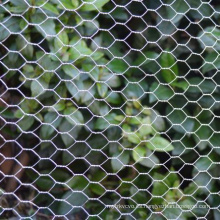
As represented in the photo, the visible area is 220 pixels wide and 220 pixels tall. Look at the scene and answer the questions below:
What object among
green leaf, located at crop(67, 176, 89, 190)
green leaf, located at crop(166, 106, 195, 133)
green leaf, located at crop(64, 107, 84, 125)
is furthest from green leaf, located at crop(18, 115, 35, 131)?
green leaf, located at crop(166, 106, 195, 133)

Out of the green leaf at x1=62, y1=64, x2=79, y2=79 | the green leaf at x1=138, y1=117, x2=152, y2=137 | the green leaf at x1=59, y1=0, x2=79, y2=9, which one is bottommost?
the green leaf at x1=138, y1=117, x2=152, y2=137

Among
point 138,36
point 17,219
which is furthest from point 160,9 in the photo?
point 17,219

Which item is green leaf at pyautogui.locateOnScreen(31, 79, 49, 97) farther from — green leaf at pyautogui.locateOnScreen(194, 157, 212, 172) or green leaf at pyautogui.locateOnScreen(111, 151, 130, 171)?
green leaf at pyautogui.locateOnScreen(194, 157, 212, 172)

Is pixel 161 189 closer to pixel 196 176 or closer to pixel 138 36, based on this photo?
pixel 196 176

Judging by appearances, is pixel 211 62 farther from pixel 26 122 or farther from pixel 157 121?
pixel 26 122

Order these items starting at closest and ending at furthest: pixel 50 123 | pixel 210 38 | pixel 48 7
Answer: pixel 48 7, pixel 50 123, pixel 210 38

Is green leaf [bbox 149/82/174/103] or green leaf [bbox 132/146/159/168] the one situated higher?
green leaf [bbox 149/82/174/103]

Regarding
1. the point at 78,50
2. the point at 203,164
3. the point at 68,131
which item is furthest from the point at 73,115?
the point at 203,164
